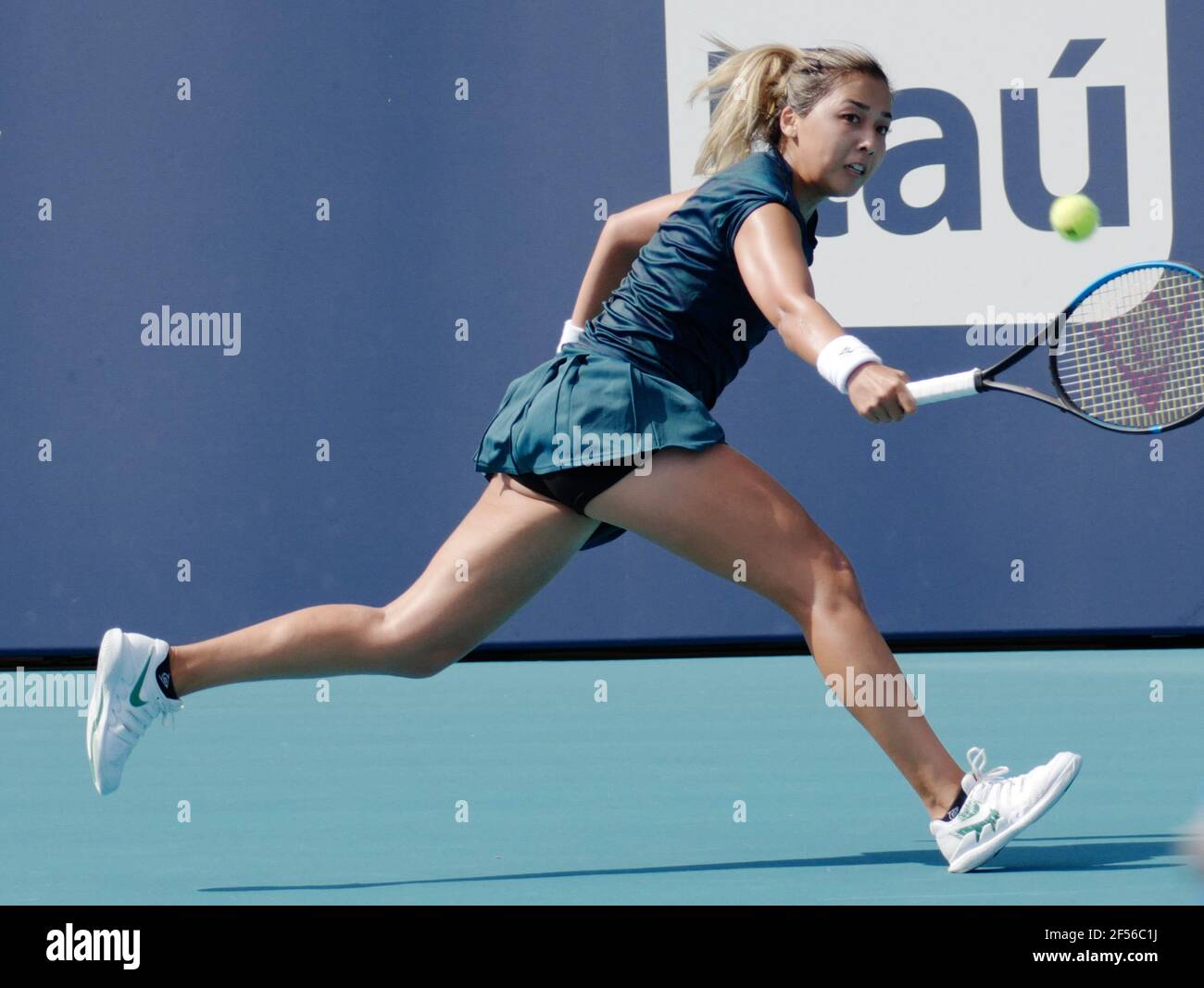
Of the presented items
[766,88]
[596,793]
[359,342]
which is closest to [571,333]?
[766,88]

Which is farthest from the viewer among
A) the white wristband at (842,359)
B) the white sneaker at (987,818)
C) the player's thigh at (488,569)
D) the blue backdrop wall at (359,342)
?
the blue backdrop wall at (359,342)

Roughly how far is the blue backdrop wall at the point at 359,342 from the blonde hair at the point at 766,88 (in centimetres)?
234

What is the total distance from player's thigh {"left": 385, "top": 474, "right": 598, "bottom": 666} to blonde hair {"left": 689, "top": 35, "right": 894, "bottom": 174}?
0.67 m

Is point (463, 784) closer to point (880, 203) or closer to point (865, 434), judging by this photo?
point (865, 434)

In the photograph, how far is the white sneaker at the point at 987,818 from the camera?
8.73 feet

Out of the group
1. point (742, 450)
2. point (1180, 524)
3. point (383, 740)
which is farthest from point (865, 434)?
point (383, 740)

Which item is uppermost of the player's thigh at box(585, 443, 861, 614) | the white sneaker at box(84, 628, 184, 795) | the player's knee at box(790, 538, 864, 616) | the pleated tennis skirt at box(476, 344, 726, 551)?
the pleated tennis skirt at box(476, 344, 726, 551)

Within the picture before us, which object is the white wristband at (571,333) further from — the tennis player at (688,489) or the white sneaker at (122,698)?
the white sneaker at (122,698)

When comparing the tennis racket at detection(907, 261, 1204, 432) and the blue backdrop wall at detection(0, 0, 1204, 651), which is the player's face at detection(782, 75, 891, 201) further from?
the blue backdrop wall at detection(0, 0, 1204, 651)

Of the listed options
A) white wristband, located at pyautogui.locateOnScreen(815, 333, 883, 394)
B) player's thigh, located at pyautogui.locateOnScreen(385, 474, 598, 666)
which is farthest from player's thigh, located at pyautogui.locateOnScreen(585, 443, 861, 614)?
white wristband, located at pyautogui.locateOnScreen(815, 333, 883, 394)

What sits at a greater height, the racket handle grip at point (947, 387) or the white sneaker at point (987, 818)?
the racket handle grip at point (947, 387)

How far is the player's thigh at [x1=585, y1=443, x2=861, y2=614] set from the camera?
2.69 meters

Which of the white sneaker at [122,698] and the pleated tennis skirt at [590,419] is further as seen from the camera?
the white sneaker at [122,698]

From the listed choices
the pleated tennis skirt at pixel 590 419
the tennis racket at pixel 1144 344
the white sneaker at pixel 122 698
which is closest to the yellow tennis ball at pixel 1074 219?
the tennis racket at pixel 1144 344
